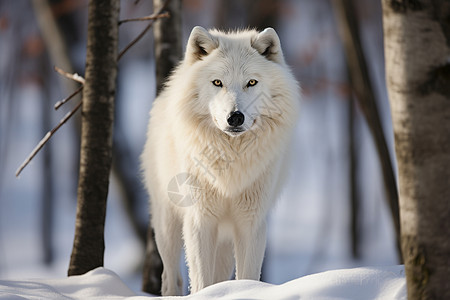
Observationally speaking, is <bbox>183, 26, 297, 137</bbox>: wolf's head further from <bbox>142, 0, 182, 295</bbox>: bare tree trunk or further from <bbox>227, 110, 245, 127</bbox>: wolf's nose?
<bbox>142, 0, 182, 295</bbox>: bare tree trunk

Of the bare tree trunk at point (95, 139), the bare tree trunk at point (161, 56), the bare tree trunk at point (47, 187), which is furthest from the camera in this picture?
the bare tree trunk at point (47, 187)

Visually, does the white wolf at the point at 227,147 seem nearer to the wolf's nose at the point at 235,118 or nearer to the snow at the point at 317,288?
the wolf's nose at the point at 235,118

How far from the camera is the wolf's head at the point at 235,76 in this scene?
3.61 m

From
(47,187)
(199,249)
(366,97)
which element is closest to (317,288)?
(199,249)

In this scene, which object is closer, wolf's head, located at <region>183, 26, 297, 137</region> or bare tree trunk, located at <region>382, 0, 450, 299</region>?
bare tree trunk, located at <region>382, 0, 450, 299</region>

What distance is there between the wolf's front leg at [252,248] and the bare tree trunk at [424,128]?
5.99ft

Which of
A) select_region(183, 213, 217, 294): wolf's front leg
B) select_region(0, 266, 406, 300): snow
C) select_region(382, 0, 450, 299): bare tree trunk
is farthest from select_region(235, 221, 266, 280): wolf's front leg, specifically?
select_region(382, 0, 450, 299): bare tree trunk

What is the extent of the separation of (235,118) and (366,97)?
12.7 ft

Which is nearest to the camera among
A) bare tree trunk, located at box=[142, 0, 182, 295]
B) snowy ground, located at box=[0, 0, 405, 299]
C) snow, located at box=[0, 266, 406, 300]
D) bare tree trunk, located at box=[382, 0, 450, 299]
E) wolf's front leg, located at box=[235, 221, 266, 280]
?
bare tree trunk, located at box=[382, 0, 450, 299]

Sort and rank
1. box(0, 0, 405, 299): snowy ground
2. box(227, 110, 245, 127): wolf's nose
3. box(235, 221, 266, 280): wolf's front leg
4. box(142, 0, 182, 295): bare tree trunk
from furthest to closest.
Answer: box(0, 0, 405, 299): snowy ground → box(142, 0, 182, 295): bare tree trunk → box(235, 221, 266, 280): wolf's front leg → box(227, 110, 245, 127): wolf's nose

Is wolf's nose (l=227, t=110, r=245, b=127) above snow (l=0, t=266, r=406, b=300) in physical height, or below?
above

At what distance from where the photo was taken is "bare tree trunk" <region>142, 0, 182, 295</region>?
5566mm

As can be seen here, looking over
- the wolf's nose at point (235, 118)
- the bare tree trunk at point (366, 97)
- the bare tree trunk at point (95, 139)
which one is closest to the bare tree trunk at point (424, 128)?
the wolf's nose at point (235, 118)

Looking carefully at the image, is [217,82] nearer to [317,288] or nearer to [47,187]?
[317,288]
